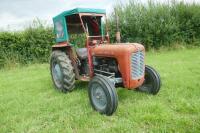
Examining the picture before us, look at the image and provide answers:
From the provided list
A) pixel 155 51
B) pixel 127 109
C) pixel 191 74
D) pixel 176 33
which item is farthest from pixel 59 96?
pixel 176 33

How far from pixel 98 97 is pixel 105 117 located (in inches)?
19.5

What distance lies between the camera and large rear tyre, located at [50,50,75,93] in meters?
6.16

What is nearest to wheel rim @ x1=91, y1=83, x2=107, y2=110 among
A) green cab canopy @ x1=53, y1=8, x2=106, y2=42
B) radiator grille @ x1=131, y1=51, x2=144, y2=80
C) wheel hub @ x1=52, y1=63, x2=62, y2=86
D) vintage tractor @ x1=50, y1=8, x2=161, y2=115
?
vintage tractor @ x1=50, y1=8, x2=161, y2=115

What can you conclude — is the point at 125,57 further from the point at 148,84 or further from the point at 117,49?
the point at 148,84

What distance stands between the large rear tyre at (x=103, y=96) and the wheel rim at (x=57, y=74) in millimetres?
1487

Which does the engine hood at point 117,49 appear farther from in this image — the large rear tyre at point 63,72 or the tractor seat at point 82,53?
the large rear tyre at point 63,72

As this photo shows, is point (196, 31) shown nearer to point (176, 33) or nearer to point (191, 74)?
point (176, 33)

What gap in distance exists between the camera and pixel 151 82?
580cm

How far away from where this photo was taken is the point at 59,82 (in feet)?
22.3

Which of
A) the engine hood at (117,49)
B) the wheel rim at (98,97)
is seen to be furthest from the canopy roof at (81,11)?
the wheel rim at (98,97)

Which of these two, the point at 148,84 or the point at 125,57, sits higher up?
the point at 125,57

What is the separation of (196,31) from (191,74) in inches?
356

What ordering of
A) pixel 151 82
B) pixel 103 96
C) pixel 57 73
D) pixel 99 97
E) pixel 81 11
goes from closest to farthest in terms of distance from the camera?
pixel 103 96, pixel 99 97, pixel 151 82, pixel 81 11, pixel 57 73

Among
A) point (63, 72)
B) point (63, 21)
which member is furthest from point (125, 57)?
point (63, 21)
